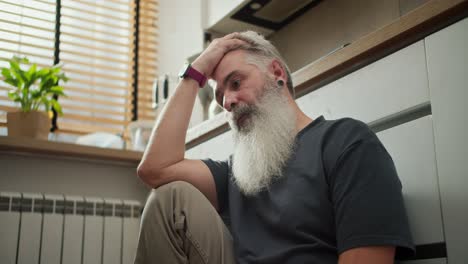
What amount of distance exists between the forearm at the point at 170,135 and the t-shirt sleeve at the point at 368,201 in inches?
19.4

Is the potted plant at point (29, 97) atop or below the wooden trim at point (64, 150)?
atop

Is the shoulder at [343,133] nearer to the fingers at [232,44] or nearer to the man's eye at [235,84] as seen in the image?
the man's eye at [235,84]

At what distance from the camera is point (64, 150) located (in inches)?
92.5

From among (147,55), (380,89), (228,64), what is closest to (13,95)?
(147,55)

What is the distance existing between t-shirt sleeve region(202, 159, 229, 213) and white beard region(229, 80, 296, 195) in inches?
2.0

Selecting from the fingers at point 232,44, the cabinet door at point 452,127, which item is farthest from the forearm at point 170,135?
the cabinet door at point 452,127

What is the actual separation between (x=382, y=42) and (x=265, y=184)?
452 mm

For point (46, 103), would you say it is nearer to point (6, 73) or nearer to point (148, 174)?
point (6, 73)

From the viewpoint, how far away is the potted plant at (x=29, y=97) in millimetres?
2373

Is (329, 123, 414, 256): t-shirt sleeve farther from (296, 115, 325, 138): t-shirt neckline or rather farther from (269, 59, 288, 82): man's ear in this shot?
(269, 59, 288, 82): man's ear

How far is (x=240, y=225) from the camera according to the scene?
123 centimetres

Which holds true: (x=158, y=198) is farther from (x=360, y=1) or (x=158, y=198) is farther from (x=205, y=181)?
(x=360, y=1)

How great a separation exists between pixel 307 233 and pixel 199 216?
0.24 metres

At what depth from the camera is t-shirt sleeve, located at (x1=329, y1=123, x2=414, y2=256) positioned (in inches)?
37.5
